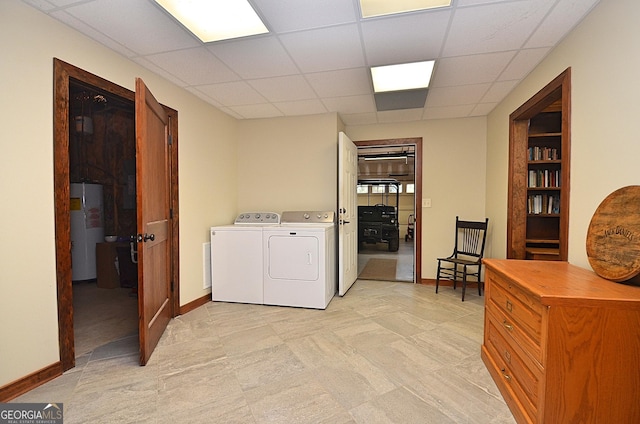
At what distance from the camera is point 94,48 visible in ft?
6.83

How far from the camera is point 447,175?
3.98m

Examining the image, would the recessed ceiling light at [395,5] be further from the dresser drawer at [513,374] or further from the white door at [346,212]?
the dresser drawer at [513,374]

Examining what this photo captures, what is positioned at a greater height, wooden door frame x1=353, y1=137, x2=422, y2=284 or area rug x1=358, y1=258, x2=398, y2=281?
wooden door frame x1=353, y1=137, x2=422, y2=284

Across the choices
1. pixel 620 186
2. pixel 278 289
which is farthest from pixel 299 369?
pixel 620 186

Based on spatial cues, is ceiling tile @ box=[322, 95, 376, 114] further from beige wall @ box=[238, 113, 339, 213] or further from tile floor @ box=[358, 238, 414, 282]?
tile floor @ box=[358, 238, 414, 282]

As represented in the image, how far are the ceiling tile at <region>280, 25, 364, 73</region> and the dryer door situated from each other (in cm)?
168

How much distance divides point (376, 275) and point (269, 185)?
2.27m

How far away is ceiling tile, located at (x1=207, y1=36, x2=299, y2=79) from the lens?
83.0 inches

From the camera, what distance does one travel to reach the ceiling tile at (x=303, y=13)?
168cm

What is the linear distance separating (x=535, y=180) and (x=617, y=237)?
2.10 metres

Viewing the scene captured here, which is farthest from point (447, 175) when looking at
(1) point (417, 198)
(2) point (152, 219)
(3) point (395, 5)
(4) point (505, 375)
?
(2) point (152, 219)

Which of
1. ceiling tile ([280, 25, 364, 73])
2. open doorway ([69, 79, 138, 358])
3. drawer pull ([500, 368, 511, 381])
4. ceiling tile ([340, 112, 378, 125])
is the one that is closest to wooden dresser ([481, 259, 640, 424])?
drawer pull ([500, 368, 511, 381])

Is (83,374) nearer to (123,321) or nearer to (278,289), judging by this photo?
(123,321)

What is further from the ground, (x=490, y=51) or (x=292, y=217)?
(x=490, y=51)
